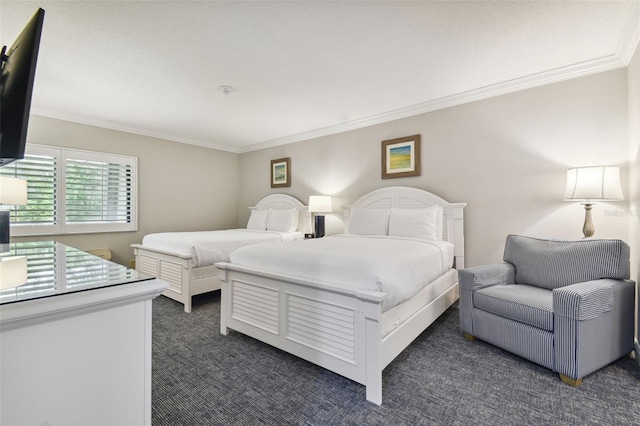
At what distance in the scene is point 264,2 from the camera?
6.16 ft

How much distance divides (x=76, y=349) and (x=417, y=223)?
2982 millimetres

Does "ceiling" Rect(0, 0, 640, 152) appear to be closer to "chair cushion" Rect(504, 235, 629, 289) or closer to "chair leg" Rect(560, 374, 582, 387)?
"chair cushion" Rect(504, 235, 629, 289)

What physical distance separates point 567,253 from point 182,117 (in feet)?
15.3

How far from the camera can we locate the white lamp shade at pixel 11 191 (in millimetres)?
2411

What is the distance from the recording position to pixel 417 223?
10.4ft

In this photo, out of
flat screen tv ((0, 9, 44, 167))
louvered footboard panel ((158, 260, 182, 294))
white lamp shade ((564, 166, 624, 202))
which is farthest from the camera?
louvered footboard panel ((158, 260, 182, 294))

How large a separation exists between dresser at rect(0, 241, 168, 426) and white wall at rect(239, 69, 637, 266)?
3.38 meters

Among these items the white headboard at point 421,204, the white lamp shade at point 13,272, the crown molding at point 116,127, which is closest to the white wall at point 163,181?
the crown molding at point 116,127

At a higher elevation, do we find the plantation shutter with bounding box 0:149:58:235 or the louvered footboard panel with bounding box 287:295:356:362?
the plantation shutter with bounding box 0:149:58:235

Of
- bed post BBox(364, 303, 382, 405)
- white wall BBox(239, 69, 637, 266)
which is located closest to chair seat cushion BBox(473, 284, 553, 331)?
white wall BBox(239, 69, 637, 266)

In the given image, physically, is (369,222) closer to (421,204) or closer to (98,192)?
(421,204)

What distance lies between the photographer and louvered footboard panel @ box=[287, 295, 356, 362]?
177 centimetres

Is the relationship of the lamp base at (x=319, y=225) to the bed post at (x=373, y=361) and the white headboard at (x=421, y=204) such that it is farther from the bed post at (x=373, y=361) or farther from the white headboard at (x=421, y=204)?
the bed post at (x=373, y=361)

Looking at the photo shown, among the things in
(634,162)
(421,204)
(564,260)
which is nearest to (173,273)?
(421,204)
